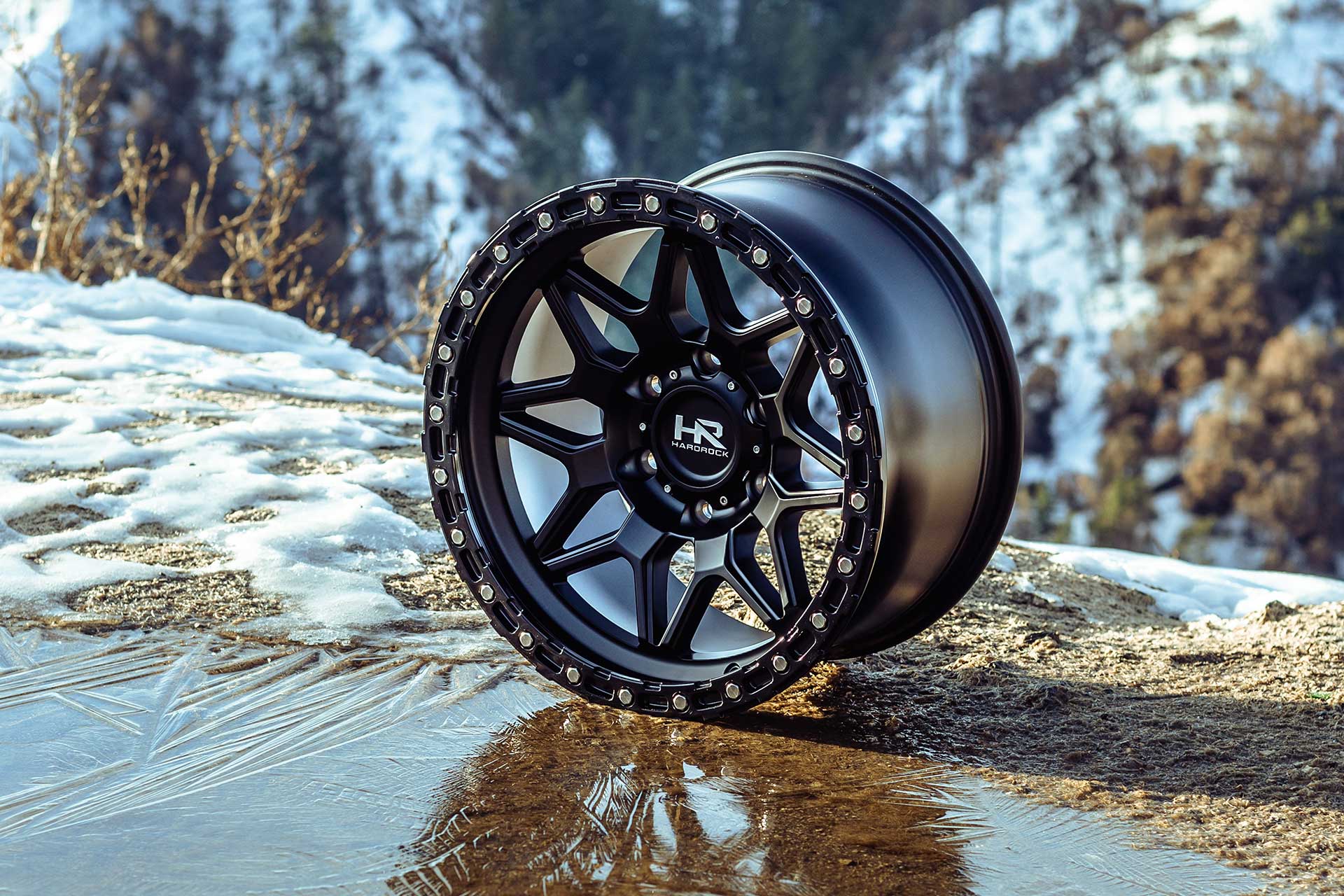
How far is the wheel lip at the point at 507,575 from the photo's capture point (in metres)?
2.68

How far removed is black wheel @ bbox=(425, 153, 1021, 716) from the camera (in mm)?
2777

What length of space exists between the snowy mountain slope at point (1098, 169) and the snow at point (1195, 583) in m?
60.9

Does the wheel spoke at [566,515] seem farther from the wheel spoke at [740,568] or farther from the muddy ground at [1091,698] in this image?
the muddy ground at [1091,698]

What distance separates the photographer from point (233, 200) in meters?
65.4

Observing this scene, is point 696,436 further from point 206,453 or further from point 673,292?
point 206,453

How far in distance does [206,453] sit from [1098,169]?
7615 centimetres

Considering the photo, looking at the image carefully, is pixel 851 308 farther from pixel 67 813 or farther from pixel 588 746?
pixel 67 813

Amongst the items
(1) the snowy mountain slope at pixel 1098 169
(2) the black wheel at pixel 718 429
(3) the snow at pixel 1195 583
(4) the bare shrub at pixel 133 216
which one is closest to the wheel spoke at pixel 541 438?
(2) the black wheel at pixel 718 429

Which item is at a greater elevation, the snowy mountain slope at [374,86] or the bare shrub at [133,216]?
the snowy mountain slope at [374,86]

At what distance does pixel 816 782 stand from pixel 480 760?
2.51ft

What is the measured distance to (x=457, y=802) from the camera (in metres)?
2.70

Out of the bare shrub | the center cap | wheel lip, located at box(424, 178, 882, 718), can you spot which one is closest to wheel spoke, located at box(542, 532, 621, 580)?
wheel lip, located at box(424, 178, 882, 718)

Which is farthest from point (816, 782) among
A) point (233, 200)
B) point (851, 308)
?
point (233, 200)

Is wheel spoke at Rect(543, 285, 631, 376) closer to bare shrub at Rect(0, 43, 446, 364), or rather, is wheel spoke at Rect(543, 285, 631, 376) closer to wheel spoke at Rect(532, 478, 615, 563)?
wheel spoke at Rect(532, 478, 615, 563)
